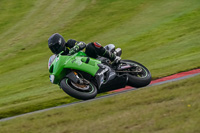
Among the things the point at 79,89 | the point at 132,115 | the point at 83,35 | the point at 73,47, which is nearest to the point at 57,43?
the point at 73,47

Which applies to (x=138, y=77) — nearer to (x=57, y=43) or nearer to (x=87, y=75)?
(x=87, y=75)

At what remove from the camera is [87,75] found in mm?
8758

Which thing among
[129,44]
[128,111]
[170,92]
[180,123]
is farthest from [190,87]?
[129,44]

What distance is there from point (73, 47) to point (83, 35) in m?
16.0

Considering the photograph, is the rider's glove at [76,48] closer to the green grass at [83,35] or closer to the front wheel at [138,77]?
the front wheel at [138,77]

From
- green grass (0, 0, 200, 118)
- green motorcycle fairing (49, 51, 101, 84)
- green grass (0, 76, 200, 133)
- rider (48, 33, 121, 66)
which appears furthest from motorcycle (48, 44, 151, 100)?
green grass (0, 0, 200, 118)

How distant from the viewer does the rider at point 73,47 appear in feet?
29.3


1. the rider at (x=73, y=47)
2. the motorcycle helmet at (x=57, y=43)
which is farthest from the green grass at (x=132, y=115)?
the motorcycle helmet at (x=57, y=43)

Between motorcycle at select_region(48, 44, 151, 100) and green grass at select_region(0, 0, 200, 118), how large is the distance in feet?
5.40

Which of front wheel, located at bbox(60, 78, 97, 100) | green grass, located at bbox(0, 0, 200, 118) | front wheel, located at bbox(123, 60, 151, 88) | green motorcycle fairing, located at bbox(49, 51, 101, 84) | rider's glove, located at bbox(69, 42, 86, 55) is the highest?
rider's glove, located at bbox(69, 42, 86, 55)

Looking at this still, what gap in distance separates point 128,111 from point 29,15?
25.6 metres

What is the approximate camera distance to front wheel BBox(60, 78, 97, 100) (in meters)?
8.12

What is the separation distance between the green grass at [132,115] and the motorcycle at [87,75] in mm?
285

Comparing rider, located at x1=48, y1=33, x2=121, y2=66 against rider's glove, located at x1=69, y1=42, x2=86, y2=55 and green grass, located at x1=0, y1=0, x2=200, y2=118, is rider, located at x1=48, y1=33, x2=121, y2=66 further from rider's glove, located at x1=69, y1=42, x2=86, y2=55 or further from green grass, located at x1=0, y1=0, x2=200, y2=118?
green grass, located at x1=0, y1=0, x2=200, y2=118
